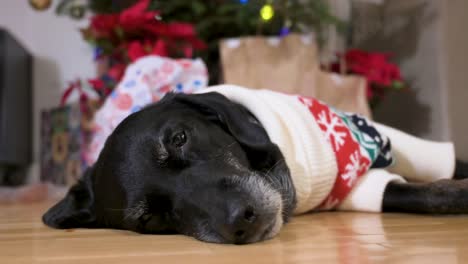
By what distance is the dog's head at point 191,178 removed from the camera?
4.13ft

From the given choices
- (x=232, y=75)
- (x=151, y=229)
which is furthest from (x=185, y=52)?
(x=151, y=229)

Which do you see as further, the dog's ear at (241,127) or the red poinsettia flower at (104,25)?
the red poinsettia flower at (104,25)

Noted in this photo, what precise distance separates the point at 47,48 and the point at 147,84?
2.97 m

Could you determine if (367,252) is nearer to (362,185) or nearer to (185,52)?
(362,185)

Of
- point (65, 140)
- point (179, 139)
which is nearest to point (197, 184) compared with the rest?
point (179, 139)

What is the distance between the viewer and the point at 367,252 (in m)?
1.06

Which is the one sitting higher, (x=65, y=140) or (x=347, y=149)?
(x=347, y=149)

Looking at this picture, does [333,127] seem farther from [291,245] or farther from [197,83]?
[197,83]

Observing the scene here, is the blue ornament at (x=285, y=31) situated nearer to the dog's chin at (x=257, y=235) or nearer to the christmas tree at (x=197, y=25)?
the christmas tree at (x=197, y=25)

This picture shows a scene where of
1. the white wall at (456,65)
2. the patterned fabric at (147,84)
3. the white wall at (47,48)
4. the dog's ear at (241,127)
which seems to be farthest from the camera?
the white wall at (47,48)

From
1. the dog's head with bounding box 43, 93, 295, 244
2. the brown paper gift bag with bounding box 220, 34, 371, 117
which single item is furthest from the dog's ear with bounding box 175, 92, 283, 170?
the brown paper gift bag with bounding box 220, 34, 371, 117

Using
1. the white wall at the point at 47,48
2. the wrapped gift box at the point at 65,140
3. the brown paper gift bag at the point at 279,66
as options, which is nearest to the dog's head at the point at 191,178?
the brown paper gift bag at the point at 279,66

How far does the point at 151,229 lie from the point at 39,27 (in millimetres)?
4642

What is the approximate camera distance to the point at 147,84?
3004 mm
